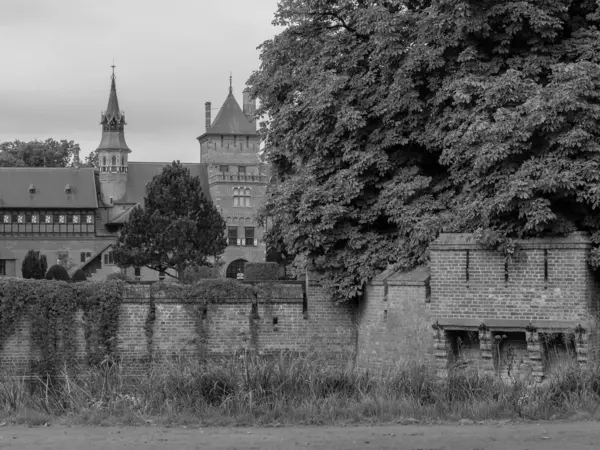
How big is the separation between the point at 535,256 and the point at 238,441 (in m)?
6.44

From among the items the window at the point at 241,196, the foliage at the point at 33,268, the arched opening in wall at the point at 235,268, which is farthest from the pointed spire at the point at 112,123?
the foliage at the point at 33,268

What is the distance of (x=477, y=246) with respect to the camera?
16.0 metres

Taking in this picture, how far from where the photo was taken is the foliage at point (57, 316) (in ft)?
61.0

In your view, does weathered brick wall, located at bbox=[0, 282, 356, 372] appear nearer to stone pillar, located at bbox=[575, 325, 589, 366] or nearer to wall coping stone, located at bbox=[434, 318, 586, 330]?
wall coping stone, located at bbox=[434, 318, 586, 330]

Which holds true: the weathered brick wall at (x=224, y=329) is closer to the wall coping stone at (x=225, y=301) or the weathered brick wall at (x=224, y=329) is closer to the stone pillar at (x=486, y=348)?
the wall coping stone at (x=225, y=301)

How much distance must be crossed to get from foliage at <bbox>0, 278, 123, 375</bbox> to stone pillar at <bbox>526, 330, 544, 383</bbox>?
7.61 m

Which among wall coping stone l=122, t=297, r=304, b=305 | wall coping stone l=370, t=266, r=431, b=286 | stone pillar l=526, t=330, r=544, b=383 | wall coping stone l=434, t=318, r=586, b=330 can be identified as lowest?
stone pillar l=526, t=330, r=544, b=383

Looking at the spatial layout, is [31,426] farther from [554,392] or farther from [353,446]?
[554,392]

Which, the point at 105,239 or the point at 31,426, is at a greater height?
the point at 105,239

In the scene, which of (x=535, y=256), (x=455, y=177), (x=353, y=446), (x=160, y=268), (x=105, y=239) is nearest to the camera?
(x=353, y=446)

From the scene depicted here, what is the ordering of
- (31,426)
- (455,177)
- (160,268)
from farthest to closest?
(160,268) → (455,177) → (31,426)

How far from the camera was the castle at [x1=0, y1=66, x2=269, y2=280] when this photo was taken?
83.8 metres

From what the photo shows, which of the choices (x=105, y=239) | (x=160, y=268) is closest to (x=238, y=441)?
(x=160, y=268)

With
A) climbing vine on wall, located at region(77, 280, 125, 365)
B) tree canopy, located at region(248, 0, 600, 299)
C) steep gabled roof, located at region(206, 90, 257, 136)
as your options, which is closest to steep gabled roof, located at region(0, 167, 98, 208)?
steep gabled roof, located at region(206, 90, 257, 136)
